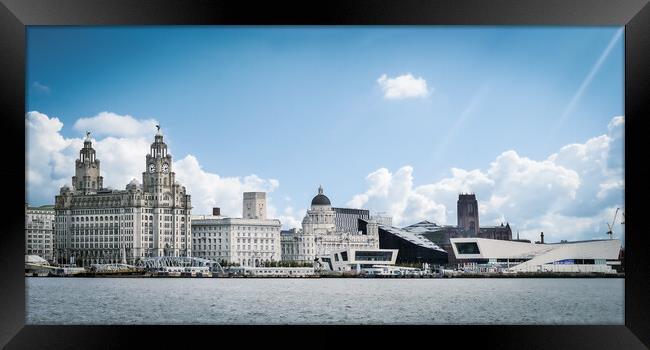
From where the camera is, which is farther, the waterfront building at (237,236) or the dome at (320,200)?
the dome at (320,200)

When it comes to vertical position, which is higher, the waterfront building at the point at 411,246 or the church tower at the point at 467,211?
the church tower at the point at 467,211

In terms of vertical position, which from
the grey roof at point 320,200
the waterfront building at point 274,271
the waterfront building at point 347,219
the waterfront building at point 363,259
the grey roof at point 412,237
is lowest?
the waterfront building at point 274,271

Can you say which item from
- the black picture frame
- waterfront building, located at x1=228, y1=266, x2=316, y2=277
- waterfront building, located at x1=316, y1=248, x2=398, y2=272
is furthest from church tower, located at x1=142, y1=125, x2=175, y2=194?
the black picture frame

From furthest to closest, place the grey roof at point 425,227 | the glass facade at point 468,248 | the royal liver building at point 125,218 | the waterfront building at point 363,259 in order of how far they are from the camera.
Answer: the grey roof at point 425,227
the waterfront building at point 363,259
the royal liver building at point 125,218
the glass facade at point 468,248

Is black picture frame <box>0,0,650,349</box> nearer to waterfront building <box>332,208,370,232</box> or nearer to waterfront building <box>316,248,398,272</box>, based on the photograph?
waterfront building <box>316,248,398,272</box>

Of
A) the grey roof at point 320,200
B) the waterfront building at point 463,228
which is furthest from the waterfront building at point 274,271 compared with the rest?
the waterfront building at point 463,228

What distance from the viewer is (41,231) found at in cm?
5938

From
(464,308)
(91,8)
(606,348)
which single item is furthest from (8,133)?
(464,308)

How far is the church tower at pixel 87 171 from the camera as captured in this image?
56.7 m

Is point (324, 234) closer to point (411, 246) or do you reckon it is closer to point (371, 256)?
point (371, 256)

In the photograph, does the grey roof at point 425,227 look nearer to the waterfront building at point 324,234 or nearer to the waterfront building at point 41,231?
the waterfront building at point 324,234

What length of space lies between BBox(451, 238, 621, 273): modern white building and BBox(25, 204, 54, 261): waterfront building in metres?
25.7

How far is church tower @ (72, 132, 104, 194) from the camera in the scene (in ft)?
186

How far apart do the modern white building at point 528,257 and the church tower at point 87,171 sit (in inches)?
888
